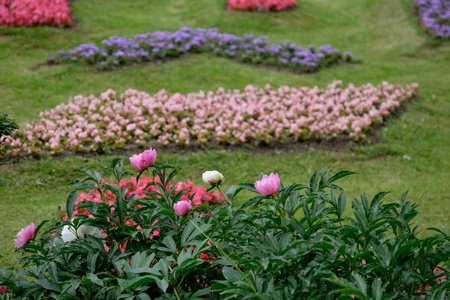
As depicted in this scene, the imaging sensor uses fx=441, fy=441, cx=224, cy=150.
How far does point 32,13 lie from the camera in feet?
36.8

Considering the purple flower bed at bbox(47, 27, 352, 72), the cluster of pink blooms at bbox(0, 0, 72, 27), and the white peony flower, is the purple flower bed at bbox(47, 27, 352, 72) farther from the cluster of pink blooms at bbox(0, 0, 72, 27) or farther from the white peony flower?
the white peony flower

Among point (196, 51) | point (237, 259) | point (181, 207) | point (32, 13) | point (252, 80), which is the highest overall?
point (181, 207)

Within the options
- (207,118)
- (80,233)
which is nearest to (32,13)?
(207,118)

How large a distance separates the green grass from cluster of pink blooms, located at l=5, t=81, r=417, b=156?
13.6 inches

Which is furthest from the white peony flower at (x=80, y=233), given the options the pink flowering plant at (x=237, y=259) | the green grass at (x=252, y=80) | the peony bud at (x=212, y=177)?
the green grass at (x=252, y=80)

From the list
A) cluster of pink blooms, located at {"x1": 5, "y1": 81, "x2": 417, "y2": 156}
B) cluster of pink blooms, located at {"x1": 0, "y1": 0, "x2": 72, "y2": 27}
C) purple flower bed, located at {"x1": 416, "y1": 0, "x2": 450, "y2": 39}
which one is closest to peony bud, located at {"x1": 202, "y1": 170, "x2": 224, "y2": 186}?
cluster of pink blooms, located at {"x1": 5, "y1": 81, "x2": 417, "y2": 156}

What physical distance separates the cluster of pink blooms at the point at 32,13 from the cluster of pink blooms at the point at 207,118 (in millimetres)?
4478

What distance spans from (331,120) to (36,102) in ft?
17.4

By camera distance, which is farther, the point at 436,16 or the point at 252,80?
the point at 436,16

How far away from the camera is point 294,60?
1033 centimetres

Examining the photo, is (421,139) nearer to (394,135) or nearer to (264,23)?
(394,135)

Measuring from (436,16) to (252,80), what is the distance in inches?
288

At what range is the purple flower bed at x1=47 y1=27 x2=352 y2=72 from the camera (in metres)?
9.78

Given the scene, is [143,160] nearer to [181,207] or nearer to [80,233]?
[181,207]
